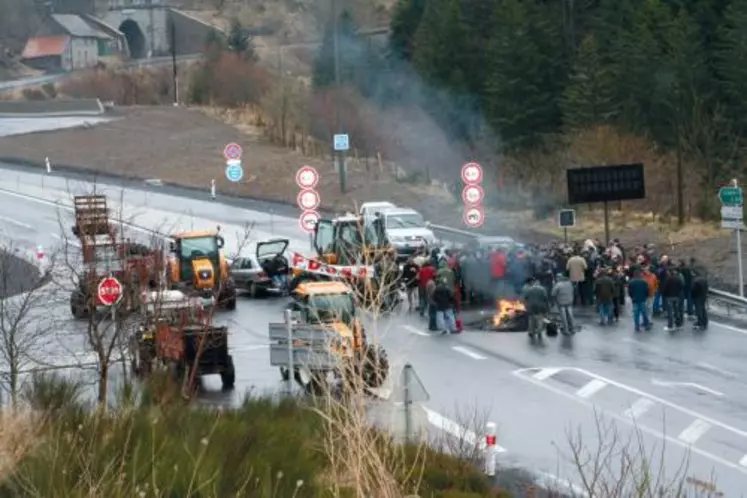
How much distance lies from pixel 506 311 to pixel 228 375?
840cm

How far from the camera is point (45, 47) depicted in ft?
446

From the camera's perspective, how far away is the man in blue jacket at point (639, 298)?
30375 millimetres

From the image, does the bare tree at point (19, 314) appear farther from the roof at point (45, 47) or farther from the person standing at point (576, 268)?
the roof at point (45, 47)

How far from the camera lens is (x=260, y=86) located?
90.5 m

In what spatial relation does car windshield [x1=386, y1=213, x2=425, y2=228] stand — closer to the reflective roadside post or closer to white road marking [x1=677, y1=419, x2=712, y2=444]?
white road marking [x1=677, y1=419, x2=712, y2=444]

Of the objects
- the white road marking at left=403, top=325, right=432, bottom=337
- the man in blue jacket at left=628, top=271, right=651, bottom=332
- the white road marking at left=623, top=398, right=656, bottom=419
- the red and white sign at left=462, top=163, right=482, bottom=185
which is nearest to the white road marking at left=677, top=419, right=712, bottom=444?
the white road marking at left=623, top=398, right=656, bottom=419

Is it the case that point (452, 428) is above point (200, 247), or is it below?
below

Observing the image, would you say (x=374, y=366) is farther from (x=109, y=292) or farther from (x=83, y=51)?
(x=83, y=51)

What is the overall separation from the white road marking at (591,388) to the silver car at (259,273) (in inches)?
551

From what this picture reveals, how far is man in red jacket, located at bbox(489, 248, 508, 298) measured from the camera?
34.6m

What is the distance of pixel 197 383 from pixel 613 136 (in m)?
35.0

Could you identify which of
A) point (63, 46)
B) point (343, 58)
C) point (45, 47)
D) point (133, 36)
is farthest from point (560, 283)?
point (133, 36)

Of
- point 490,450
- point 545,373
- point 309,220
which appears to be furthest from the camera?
point 309,220

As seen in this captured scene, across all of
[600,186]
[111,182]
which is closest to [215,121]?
[111,182]
